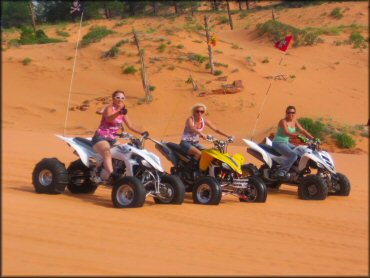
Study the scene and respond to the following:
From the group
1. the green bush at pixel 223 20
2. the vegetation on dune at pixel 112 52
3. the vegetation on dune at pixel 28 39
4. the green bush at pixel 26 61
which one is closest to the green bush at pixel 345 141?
the vegetation on dune at pixel 112 52

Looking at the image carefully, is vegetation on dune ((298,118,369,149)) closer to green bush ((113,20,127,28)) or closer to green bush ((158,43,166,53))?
green bush ((158,43,166,53))

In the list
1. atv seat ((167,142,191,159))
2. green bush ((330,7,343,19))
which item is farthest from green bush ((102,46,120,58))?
atv seat ((167,142,191,159))

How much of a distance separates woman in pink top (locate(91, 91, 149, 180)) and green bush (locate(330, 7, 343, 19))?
4791cm

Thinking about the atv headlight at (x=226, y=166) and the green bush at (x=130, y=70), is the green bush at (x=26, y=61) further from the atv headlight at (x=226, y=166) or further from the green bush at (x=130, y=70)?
the atv headlight at (x=226, y=166)

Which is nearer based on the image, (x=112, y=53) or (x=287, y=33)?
(x=112, y=53)

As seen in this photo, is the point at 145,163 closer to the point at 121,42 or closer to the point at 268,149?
the point at 268,149

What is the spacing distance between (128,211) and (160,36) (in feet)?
108

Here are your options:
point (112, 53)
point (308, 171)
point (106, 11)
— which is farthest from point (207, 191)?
point (106, 11)

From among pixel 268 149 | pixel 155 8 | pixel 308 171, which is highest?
pixel 155 8

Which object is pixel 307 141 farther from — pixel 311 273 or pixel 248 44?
pixel 248 44

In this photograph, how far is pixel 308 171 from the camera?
12.7 m

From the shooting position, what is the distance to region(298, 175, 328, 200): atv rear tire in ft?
39.0

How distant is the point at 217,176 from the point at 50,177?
290cm

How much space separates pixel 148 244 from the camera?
673 cm
